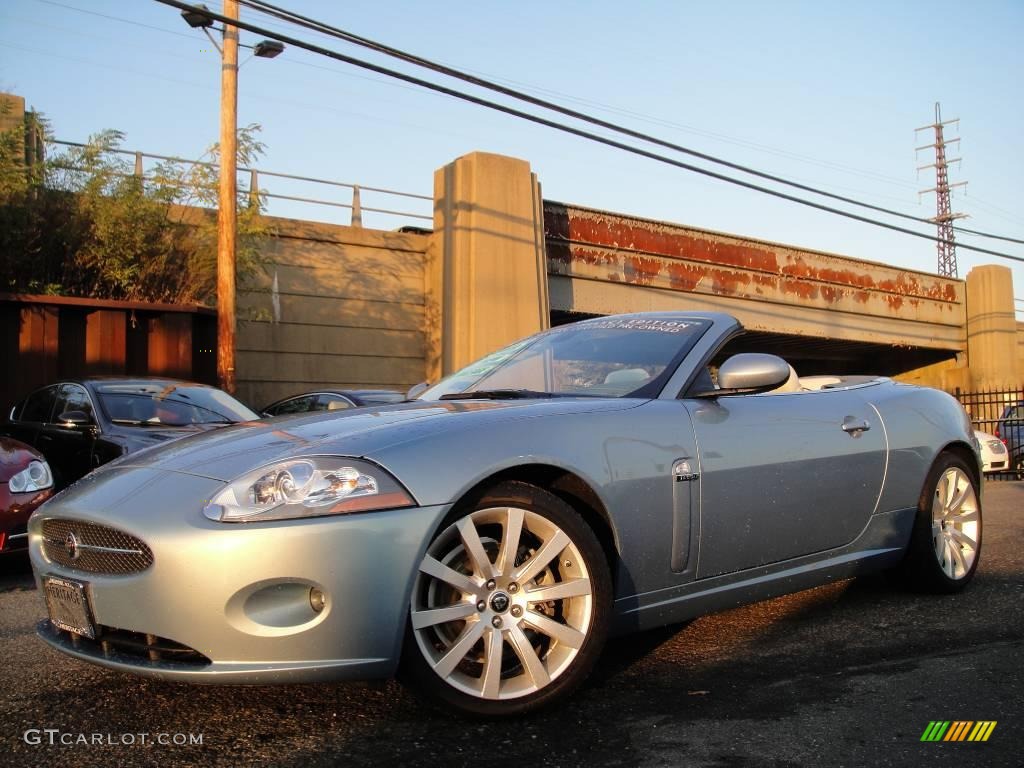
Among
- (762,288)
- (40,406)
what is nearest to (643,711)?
(40,406)

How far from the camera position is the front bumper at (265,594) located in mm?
2619

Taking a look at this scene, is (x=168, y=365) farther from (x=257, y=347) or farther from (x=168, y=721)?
(x=168, y=721)

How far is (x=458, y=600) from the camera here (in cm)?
293

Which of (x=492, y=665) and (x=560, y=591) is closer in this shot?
(x=492, y=665)

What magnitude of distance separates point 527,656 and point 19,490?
4.28m

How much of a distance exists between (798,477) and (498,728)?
165 cm

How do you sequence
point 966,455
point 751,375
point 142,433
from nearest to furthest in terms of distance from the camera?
point 751,375 < point 966,455 < point 142,433

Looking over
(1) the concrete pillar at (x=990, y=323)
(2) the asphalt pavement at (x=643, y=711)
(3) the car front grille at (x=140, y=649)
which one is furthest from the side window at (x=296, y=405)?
(1) the concrete pillar at (x=990, y=323)

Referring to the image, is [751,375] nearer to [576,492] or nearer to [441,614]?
[576,492]

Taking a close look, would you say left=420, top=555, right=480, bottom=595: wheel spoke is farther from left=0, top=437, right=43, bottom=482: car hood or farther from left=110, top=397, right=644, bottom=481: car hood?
left=0, top=437, right=43, bottom=482: car hood

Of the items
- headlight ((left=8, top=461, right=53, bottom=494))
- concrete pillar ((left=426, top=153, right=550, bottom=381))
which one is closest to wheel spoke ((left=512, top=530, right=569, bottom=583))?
headlight ((left=8, top=461, right=53, bottom=494))

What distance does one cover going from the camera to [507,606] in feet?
9.67

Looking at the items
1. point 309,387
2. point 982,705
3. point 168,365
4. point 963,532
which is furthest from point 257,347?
point 982,705

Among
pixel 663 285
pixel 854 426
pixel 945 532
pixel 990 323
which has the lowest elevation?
pixel 945 532
